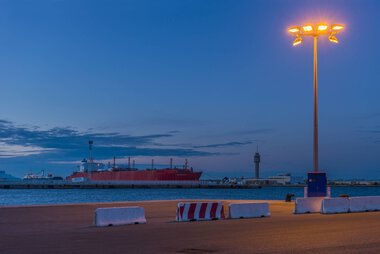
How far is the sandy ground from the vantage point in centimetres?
1553

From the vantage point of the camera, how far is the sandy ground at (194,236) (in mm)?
15531

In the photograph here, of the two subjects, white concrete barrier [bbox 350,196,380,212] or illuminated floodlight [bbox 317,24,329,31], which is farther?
illuminated floodlight [bbox 317,24,329,31]

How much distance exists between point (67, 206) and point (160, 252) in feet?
69.4

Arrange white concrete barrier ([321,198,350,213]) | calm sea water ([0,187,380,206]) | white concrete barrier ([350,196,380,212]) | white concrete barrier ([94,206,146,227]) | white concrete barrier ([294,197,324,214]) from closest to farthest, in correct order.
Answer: white concrete barrier ([94,206,146,227]) → white concrete barrier ([321,198,350,213]) → white concrete barrier ([294,197,324,214]) → white concrete barrier ([350,196,380,212]) → calm sea water ([0,187,380,206])

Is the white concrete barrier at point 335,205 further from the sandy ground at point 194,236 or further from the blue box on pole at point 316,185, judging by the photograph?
the sandy ground at point 194,236

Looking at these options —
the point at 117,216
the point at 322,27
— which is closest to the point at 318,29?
the point at 322,27

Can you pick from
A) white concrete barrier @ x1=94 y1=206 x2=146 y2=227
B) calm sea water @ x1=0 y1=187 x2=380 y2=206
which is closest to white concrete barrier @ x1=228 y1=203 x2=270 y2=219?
white concrete barrier @ x1=94 y1=206 x2=146 y2=227

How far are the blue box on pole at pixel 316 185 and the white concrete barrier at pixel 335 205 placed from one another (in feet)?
7.53

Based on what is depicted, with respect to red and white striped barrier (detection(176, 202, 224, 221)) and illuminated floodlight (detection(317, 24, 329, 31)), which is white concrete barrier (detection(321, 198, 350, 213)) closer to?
red and white striped barrier (detection(176, 202, 224, 221))

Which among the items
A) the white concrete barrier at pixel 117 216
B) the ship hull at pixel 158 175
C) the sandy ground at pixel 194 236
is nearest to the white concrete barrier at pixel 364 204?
the sandy ground at pixel 194 236

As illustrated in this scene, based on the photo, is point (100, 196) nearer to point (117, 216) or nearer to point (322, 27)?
point (322, 27)

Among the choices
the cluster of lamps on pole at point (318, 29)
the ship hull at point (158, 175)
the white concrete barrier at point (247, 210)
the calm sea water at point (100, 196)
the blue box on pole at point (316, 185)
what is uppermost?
the cluster of lamps on pole at point (318, 29)

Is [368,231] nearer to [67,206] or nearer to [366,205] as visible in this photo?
[366,205]

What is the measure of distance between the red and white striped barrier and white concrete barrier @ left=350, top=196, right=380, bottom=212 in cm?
786
